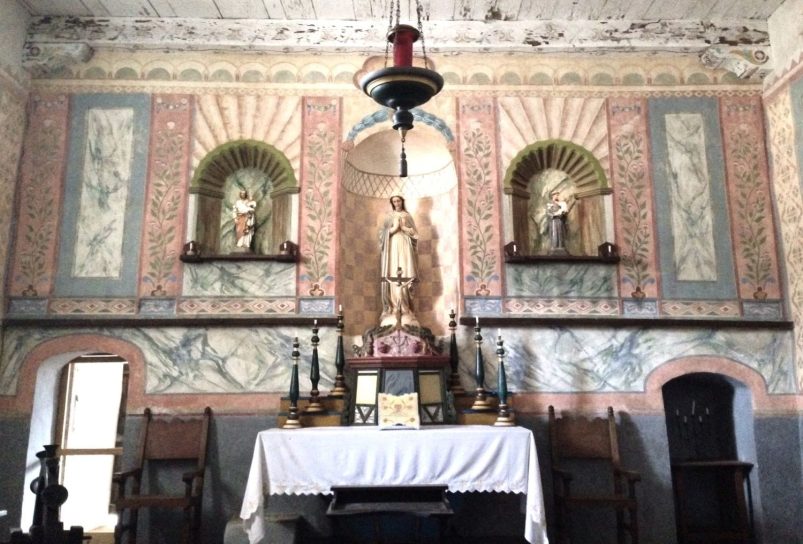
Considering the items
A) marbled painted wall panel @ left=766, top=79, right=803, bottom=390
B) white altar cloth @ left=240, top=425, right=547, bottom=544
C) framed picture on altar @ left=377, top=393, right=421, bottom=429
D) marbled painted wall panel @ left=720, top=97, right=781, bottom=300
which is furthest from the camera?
marbled painted wall panel @ left=720, top=97, right=781, bottom=300

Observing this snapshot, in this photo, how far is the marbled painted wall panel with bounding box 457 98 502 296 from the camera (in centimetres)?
666

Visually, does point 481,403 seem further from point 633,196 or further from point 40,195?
point 40,195

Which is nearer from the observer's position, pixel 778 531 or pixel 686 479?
pixel 778 531

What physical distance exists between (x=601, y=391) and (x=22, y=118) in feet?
21.6

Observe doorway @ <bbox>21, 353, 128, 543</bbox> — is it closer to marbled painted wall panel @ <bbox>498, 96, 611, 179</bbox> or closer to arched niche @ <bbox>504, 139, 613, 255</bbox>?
arched niche @ <bbox>504, 139, 613, 255</bbox>


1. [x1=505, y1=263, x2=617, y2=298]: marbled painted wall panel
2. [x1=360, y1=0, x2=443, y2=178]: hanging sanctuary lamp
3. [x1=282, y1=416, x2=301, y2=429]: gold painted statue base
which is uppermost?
[x1=360, y1=0, x2=443, y2=178]: hanging sanctuary lamp

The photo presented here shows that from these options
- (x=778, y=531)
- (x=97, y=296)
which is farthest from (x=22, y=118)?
(x=778, y=531)

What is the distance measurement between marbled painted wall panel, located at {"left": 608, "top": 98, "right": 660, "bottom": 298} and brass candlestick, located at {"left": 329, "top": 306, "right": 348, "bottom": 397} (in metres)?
2.89

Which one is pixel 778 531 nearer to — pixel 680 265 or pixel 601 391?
pixel 601 391

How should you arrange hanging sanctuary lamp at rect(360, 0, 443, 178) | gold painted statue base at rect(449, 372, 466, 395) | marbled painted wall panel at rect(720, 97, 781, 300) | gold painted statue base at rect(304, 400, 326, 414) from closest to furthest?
hanging sanctuary lamp at rect(360, 0, 443, 178) < gold painted statue base at rect(304, 400, 326, 414) < gold painted statue base at rect(449, 372, 466, 395) < marbled painted wall panel at rect(720, 97, 781, 300)

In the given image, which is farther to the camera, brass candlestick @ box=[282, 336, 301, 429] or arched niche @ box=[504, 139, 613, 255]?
arched niche @ box=[504, 139, 613, 255]

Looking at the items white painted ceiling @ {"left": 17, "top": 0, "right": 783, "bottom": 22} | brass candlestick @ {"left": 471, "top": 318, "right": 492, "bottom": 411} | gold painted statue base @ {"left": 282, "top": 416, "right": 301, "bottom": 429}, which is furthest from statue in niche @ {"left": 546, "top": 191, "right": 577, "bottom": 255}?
gold painted statue base @ {"left": 282, "top": 416, "right": 301, "bottom": 429}

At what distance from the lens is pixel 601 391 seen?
6.44m

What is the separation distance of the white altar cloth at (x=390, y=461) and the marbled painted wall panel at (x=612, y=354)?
129 cm
